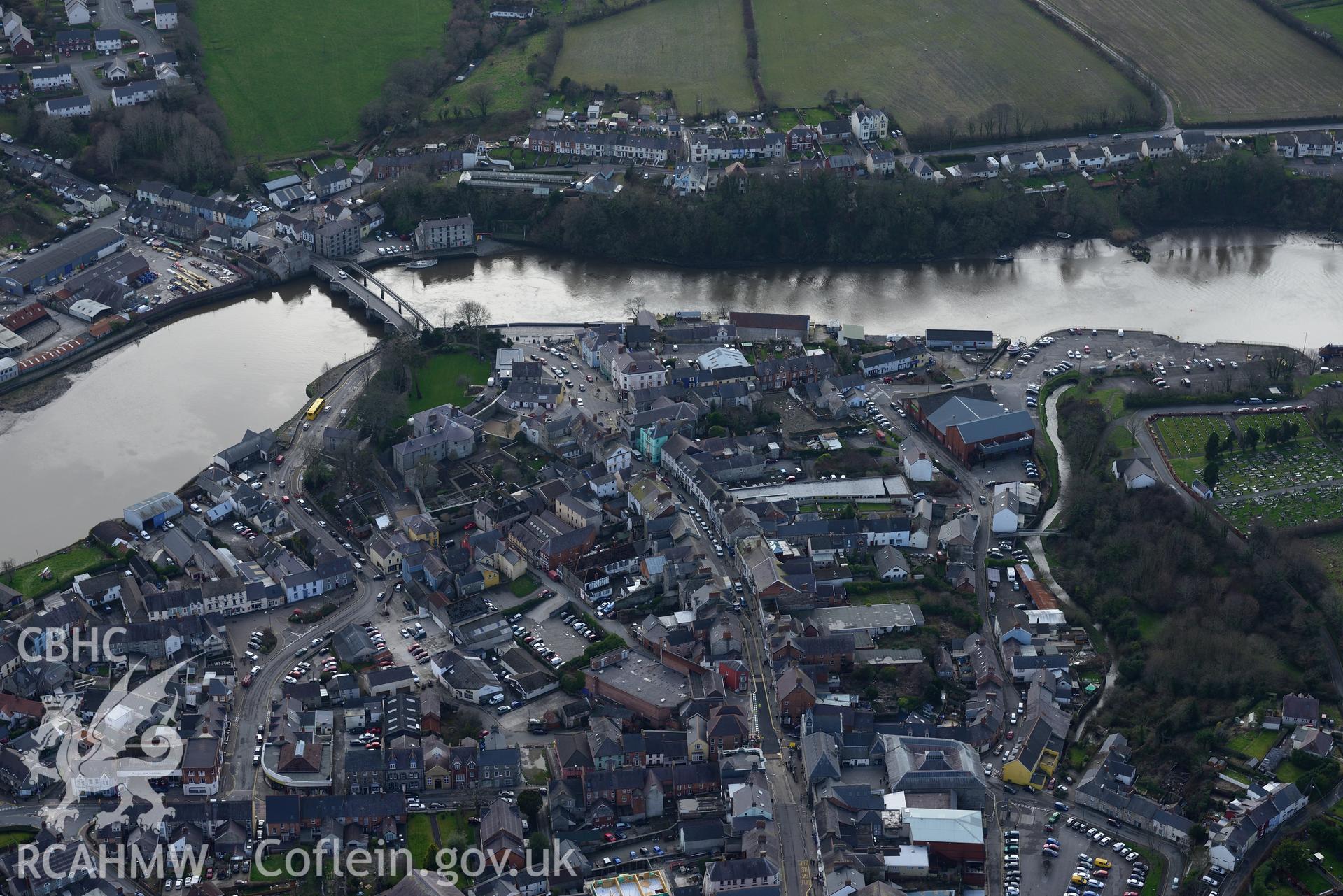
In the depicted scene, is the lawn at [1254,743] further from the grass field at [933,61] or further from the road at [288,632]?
the grass field at [933,61]

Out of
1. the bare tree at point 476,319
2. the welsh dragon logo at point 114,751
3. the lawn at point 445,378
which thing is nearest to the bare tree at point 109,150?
the bare tree at point 476,319

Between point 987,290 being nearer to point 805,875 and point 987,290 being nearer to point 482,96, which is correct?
point 482,96

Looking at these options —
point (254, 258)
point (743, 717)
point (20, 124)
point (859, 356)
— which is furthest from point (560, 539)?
point (20, 124)

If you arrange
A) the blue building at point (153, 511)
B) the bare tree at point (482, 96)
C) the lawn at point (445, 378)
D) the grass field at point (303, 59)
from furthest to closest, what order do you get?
the bare tree at point (482, 96), the grass field at point (303, 59), the lawn at point (445, 378), the blue building at point (153, 511)

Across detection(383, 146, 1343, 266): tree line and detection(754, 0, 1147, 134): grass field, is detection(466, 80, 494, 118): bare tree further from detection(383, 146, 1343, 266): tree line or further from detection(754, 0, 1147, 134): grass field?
detection(754, 0, 1147, 134): grass field

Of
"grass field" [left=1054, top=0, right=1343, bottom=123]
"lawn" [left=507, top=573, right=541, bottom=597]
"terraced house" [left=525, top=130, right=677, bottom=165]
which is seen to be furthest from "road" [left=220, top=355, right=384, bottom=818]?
"grass field" [left=1054, top=0, right=1343, bottom=123]

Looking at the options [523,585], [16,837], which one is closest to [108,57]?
[523,585]

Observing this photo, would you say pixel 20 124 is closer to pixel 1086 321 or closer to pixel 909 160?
pixel 909 160

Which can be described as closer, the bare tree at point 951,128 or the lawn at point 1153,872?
the lawn at point 1153,872
